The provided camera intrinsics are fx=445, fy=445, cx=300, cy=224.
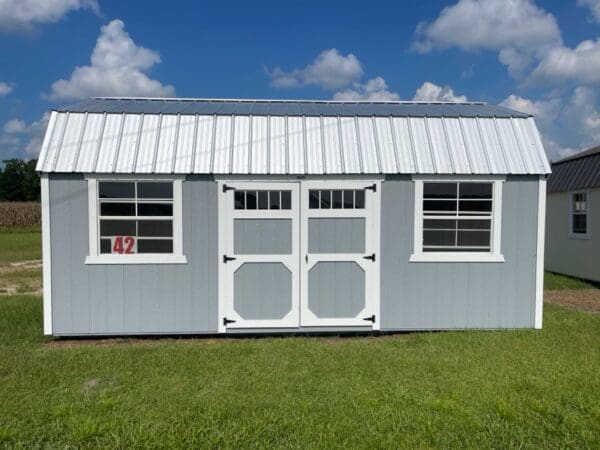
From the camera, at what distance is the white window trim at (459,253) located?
6.13 meters

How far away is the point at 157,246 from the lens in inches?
240

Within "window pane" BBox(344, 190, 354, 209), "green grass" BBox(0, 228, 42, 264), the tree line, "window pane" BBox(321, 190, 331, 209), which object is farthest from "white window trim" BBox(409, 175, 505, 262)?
the tree line

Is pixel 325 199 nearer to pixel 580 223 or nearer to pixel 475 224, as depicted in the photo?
pixel 475 224

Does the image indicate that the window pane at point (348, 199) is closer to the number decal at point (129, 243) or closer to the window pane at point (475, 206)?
the window pane at point (475, 206)

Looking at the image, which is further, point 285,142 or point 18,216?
point 18,216

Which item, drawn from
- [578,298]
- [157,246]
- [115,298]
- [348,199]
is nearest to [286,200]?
[348,199]

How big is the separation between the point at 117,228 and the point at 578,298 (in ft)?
29.3

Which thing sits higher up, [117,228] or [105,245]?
[117,228]

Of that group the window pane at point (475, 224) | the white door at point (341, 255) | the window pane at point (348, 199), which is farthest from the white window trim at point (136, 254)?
the window pane at point (475, 224)

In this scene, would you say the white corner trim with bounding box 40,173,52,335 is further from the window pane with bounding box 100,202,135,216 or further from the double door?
the double door

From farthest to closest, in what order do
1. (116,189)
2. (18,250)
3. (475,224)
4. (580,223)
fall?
(18,250) → (580,223) → (475,224) → (116,189)

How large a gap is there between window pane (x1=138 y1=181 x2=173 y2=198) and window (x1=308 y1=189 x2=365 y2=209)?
1.91 m

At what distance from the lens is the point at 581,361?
4.99 meters

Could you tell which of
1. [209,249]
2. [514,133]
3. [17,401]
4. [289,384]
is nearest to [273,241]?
[209,249]
